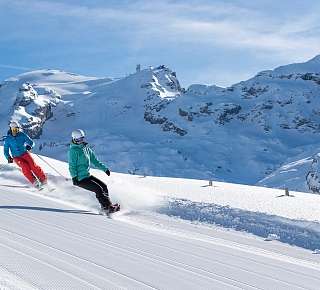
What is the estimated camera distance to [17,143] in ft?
45.8

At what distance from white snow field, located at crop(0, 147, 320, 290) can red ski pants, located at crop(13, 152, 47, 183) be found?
0.41 meters

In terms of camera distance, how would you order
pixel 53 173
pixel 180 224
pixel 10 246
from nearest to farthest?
pixel 10 246, pixel 180 224, pixel 53 173

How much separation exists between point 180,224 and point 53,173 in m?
6.22

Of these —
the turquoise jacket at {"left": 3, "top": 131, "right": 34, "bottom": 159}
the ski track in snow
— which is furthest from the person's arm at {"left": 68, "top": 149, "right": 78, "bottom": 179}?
the turquoise jacket at {"left": 3, "top": 131, "right": 34, "bottom": 159}

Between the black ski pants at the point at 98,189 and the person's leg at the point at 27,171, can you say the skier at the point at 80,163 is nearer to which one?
the black ski pants at the point at 98,189

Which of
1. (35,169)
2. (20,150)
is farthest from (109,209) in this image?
(20,150)

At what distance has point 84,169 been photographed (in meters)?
10.7

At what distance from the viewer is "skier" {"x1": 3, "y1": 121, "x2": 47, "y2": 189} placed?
13.6 meters

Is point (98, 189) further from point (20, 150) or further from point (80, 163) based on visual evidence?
point (20, 150)

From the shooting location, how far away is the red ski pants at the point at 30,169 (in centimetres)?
1343

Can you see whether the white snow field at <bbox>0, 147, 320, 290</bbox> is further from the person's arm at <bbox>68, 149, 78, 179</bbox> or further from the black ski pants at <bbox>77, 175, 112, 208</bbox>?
the person's arm at <bbox>68, 149, 78, 179</bbox>

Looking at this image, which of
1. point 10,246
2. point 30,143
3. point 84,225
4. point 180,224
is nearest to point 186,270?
point 10,246

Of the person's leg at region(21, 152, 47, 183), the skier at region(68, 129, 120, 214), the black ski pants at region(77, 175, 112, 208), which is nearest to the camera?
the black ski pants at region(77, 175, 112, 208)

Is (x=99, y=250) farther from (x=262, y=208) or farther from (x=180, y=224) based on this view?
(x=262, y=208)
